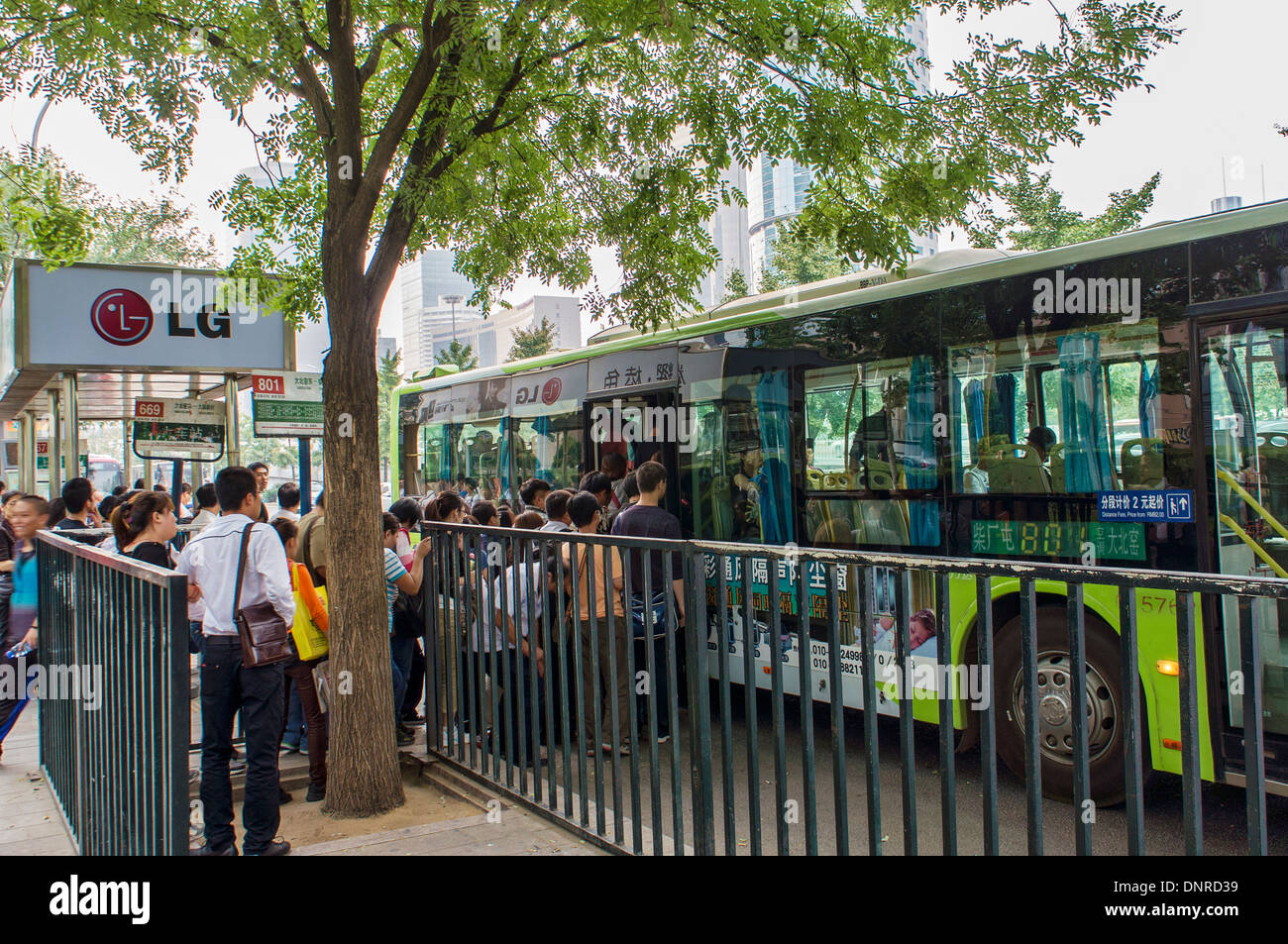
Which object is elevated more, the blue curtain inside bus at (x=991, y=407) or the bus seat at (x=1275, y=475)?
the blue curtain inside bus at (x=991, y=407)

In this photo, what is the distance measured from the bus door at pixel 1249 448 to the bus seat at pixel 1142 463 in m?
0.25

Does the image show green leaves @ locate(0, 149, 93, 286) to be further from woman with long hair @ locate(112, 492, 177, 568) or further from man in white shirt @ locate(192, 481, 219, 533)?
man in white shirt @ locate(192, 481, 219, 533)

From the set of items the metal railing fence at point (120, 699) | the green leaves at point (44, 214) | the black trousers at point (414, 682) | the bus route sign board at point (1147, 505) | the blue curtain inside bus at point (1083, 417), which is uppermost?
the green leaves at point (44, 214)

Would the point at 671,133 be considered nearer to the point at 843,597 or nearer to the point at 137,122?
the point at 137,122

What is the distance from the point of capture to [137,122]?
6117 millimetres

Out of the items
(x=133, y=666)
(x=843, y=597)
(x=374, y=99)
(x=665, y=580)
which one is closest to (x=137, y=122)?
(x=374, y=99)

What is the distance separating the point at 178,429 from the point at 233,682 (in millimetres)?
8406

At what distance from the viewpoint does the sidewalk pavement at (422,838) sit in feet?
16.0

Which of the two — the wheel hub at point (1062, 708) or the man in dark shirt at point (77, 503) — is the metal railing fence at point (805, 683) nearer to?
the wheel hub at point (1062, 708)

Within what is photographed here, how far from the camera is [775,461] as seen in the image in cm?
779

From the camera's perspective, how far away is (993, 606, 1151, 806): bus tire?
556cm

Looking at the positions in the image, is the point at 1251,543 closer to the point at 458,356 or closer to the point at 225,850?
the point at 225,850

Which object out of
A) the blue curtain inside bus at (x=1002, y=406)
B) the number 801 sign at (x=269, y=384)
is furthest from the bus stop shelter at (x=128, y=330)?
the blue curtain inside bus at (x=1002, y=406)

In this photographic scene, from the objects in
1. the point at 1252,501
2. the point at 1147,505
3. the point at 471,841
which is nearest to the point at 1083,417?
the point at 1147,505
